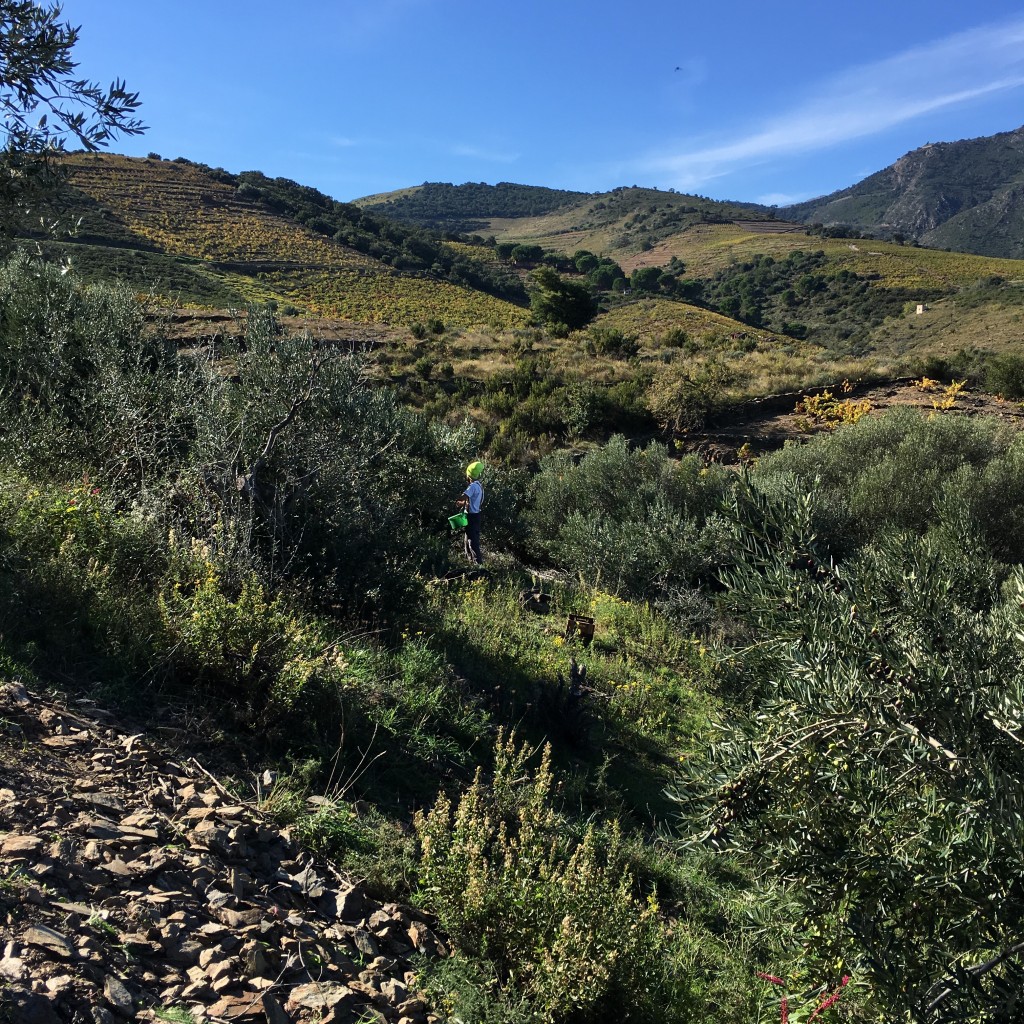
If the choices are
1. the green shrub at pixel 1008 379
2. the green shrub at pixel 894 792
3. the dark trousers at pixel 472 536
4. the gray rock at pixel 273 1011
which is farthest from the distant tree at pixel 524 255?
the gray rock at pixel 273 1011

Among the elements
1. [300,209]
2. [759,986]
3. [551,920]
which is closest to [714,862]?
[759,986]

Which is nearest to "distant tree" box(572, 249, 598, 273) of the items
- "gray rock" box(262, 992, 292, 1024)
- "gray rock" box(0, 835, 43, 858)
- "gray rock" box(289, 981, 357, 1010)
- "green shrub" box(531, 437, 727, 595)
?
"green shrub" box(531, 437, 727, 595)

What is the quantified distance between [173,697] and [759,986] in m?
2.96

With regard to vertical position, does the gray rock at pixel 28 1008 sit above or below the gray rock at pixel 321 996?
above

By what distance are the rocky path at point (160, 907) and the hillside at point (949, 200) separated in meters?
102

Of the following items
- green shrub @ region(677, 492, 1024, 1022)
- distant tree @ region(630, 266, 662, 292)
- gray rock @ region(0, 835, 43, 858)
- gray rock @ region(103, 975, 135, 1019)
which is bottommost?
gray rock @ region(103, 975, 135, 1019)

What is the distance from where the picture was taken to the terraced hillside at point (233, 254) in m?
37.0

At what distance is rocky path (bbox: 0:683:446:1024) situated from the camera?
6.43ft

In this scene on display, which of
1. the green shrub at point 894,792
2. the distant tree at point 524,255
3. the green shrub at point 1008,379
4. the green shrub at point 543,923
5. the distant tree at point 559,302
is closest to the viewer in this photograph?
the green shrub at point 894,792

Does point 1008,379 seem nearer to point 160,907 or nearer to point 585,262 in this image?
point 160,907

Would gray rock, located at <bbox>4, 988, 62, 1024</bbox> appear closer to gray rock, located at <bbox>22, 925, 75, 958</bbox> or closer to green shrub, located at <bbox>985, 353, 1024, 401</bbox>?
gray rock, located at <bbox>22, 925, 75, 958</bbox>

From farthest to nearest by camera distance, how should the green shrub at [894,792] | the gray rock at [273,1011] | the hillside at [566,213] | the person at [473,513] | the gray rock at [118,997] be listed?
the hillside at [566,213], the person at [473,513], the gray rock at [273,1011], the gray rock at [118,997], the green shrub at [894,792]

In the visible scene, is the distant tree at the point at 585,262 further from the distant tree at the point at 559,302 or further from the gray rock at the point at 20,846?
the gray rock at the point at 20,846

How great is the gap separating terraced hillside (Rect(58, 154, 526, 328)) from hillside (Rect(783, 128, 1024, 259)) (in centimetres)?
7099
